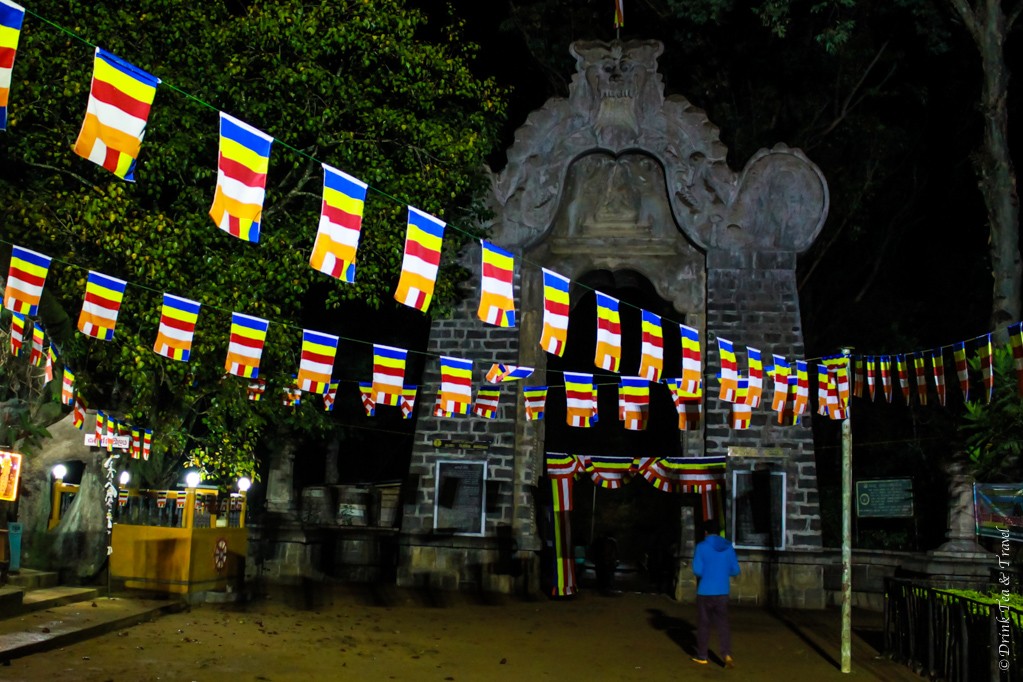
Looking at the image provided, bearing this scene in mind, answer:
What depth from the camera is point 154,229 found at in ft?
51.1

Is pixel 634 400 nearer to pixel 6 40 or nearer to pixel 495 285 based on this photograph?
pixel 495 285

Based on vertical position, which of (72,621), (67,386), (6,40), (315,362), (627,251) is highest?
(627,251)

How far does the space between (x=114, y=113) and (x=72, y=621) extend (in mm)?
7078

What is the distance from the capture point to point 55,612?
14586 mm

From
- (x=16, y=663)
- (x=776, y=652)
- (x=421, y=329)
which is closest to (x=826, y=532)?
(x=776, y=652)

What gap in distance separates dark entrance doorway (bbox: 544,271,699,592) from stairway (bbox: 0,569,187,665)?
388 inches

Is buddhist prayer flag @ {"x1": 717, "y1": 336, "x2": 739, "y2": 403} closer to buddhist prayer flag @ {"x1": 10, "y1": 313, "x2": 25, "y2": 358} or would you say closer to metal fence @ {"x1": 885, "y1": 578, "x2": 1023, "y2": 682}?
metal fence @ {"x1": 885, "y1": 578, "x2": 1023, "y2": 682}

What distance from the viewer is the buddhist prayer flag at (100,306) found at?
14391mm

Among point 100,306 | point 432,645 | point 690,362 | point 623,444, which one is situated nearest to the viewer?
point 432,645

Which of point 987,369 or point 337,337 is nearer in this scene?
point 337,337

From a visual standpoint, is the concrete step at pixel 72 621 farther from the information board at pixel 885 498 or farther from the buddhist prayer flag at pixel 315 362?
the information board at pixel 885 498

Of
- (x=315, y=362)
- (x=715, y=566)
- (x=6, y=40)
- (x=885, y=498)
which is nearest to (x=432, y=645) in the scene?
(x=715, y=566)

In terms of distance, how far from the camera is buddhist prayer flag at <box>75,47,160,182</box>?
31.0 ft

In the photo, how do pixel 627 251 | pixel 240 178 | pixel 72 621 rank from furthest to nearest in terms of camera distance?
pixel 627 251
pixel 72 621
pixel 240 178
